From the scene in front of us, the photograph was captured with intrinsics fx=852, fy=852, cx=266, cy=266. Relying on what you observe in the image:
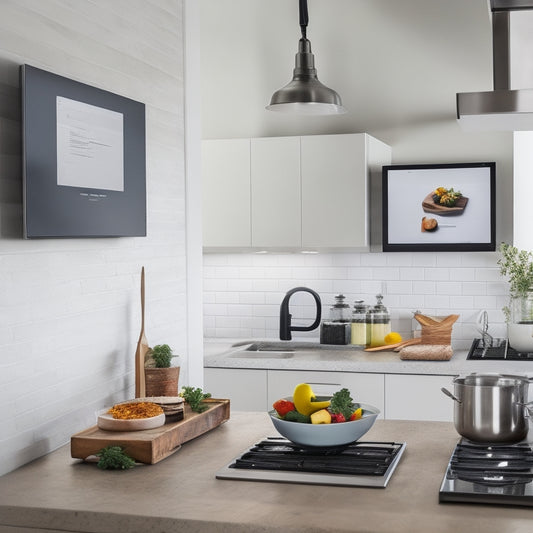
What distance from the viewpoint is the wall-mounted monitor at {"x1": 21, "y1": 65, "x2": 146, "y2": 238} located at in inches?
89.7

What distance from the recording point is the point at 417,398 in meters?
4.37

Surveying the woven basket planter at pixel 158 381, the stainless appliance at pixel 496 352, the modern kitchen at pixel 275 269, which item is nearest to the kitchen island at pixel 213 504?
the modern kitchen at pixel 275 269

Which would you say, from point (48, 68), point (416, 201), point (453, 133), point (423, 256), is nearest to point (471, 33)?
point (453, 133)

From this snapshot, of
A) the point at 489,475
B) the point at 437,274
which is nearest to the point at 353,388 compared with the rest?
the point at 437,274

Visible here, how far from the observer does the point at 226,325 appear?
550 centimetres

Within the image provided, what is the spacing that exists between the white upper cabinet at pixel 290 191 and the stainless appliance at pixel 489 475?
2422mm

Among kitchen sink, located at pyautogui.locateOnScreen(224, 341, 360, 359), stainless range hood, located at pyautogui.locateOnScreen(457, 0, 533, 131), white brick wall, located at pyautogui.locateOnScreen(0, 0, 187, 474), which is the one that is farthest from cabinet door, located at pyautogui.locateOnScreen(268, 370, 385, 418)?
stainless range hood, located at pyautogui.locateOnScreen(457, 0, 533, 131)

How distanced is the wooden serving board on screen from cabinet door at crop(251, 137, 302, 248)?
0.78m

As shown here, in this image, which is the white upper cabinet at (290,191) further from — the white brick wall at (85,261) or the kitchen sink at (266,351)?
the white brick wall at (85,261)

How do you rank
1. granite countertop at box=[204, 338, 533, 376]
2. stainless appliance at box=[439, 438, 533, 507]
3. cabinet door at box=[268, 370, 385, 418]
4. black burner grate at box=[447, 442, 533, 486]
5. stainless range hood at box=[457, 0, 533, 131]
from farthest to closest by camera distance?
cabinet door at box=[268, 370, 385, 418] < granite countertop at box=[204, 338, 533, 376] < stainless range hood at box=[457, 0, 533, 131] < black burner grate at box=[447, 442, 533, 486] < stainless appliance at box=[439, 438, 533, 507]

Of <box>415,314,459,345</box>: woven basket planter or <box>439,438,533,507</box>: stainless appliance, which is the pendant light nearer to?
<box>415,314,459,345</box>: woven basket planter

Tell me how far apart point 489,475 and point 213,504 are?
2.30 ft

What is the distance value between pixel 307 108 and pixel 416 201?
1124 mm

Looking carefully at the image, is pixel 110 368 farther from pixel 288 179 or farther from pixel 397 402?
pixel 288 179
